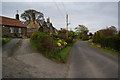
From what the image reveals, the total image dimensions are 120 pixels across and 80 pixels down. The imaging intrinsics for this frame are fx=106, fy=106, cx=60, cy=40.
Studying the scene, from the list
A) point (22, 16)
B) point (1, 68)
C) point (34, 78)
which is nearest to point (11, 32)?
point (1, 68)

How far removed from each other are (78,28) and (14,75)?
90445 millimetres

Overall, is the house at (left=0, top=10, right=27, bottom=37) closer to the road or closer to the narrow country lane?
the narrow country lane

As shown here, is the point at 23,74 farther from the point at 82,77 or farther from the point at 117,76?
the point at 117,76

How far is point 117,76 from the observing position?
6.08 metres

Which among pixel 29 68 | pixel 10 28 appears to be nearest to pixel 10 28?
pixel 10 28

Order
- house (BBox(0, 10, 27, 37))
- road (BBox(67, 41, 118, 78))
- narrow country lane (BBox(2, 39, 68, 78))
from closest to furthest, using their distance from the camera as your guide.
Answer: narrow country lane (BBox(2, 39, 68, 78)) → road (BBox(67, 41, 118, 78)) → house (BBox(0, 10, 27, 37))

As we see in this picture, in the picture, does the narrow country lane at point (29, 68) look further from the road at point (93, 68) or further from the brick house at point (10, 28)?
the brick house at point (10, 28)

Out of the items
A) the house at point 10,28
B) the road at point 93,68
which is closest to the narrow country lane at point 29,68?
the road at point 93,68

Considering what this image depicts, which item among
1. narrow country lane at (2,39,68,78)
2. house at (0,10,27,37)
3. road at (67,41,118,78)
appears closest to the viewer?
narrow country lane at (2,39,68,78)

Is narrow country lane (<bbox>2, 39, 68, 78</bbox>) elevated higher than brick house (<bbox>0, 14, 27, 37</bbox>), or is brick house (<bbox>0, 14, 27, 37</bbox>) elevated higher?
brick house (<bbox>0, 14, 27, 37</bbox>)

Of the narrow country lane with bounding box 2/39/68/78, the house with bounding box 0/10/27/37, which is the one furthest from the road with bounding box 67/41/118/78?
the house with bounding box 0/10/27/37

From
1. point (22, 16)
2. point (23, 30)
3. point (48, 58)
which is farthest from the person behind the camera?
point (22, 16)

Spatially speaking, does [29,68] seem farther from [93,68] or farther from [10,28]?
[10,28]

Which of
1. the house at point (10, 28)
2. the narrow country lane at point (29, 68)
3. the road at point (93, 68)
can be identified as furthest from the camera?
the house at point (10, 28)
